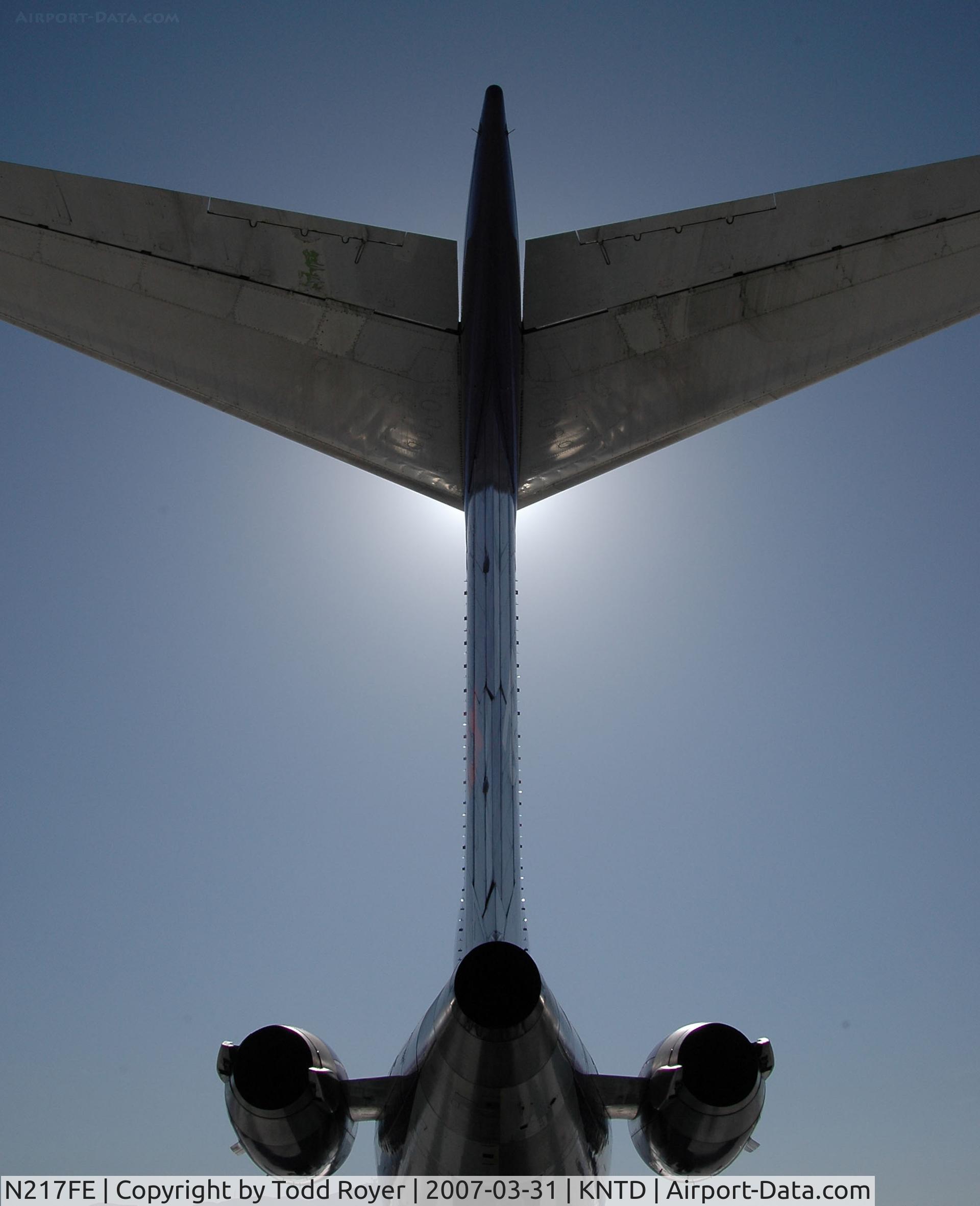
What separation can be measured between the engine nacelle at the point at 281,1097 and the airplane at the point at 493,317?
40 cm

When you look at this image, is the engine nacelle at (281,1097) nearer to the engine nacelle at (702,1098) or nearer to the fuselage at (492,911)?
the fuselage at (492,911)

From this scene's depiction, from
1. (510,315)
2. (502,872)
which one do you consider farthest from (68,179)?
(502,872)

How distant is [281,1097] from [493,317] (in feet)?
16.8

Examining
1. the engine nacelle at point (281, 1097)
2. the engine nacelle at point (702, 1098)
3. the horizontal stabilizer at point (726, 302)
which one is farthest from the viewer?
the horizontal stabilizer at point (726, 302)

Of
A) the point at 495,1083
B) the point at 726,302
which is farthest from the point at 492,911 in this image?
the point at 726,302

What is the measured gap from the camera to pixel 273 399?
7.25 m

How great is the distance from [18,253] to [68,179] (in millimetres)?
697

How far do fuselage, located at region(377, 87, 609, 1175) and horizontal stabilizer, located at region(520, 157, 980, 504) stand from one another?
0.41 m

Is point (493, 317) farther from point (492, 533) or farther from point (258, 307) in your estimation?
point (258, 307)

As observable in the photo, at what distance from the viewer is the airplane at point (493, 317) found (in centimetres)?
643

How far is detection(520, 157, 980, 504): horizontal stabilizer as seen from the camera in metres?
6.70

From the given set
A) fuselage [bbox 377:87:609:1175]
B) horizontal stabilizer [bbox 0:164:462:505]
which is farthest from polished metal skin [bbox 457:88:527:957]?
horizontal stabilizer [bbox 0:164:462:505]

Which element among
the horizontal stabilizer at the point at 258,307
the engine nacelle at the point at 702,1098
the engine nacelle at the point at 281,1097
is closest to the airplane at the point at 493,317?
the horizontal stabilizer at the point at 258,307

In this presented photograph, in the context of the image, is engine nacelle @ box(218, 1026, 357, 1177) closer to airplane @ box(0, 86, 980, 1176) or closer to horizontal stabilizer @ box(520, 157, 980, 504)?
airplane @ box(0, 86, 980, 1176)
